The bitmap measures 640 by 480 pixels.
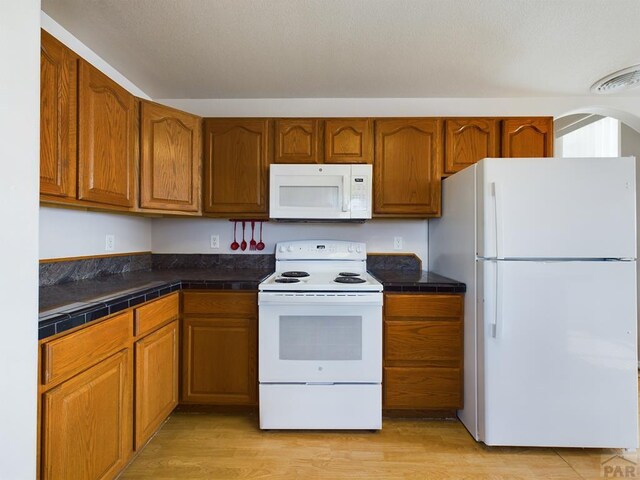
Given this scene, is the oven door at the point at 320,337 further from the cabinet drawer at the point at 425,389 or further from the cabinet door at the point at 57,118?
the cabinet door at the point at 57,118

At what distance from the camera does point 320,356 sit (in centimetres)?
192

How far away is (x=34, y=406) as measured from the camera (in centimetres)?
89

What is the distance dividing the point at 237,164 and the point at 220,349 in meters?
1.27

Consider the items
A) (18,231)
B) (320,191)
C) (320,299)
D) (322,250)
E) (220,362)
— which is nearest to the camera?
(18,231)

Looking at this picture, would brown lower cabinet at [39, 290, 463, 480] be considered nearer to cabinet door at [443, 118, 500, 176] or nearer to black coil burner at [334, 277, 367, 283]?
black coil burner at [334, 277, 367, 283]

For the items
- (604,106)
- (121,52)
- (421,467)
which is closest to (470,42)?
(604,106)

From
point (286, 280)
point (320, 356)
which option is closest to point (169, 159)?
point (286, 280)

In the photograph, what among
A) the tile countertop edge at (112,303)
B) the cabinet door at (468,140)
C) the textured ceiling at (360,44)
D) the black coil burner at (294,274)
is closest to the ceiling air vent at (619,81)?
the textured ceiling at (360,44)

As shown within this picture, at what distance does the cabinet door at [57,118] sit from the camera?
130 centimetres

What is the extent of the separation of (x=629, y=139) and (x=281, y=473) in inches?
157

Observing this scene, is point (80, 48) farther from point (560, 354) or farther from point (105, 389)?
point (560, 354)

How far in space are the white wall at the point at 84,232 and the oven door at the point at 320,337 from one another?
1121 millimetres

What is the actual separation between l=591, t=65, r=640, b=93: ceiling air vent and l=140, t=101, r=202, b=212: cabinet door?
9.35 feet

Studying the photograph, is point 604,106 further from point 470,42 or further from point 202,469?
point 202,469
